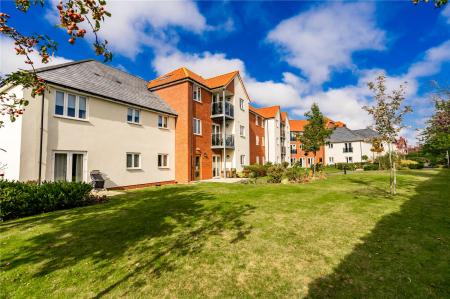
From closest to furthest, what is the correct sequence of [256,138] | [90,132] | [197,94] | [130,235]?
1. [130,235]
2. [90,132]
3. [197,94]
4. [256,138]

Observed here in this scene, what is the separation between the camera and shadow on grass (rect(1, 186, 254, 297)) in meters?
4.98

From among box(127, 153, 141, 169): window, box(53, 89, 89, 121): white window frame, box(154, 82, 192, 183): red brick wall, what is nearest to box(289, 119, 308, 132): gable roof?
box(154, 82, 192, 183): red brick wall

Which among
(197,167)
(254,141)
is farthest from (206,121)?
(254,141)

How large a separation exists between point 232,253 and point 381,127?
1080 centimetres

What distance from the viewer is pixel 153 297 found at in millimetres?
3703

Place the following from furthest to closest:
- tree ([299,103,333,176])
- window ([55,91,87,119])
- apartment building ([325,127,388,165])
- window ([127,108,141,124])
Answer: apartment building ([325,127,388,165]) → tree ([299,103,333,176]) → window ([127,108,141,124]) → window ([55,91,87,119])

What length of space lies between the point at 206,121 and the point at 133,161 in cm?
968

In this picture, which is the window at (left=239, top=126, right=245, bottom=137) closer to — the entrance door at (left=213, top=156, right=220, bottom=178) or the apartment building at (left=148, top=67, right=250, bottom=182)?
the apartment building at (left=148, top=67, right=250, bottom=182)

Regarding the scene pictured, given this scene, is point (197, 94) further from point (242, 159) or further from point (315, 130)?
point (315, 130)

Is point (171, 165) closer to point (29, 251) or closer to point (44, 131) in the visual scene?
point (44, 131)

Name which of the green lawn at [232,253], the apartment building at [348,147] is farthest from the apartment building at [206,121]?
the apartment building at [348,147]

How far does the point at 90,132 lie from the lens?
1489 cm

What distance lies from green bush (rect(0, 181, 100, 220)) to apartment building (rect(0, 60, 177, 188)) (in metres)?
Answer: 3.41

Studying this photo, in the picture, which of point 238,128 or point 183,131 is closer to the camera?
point 183,131
